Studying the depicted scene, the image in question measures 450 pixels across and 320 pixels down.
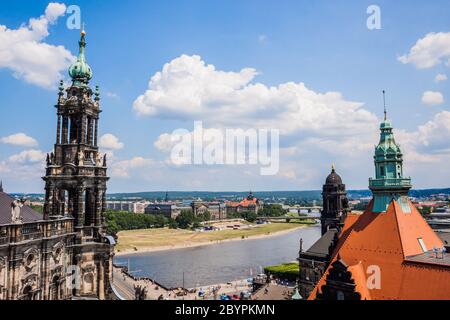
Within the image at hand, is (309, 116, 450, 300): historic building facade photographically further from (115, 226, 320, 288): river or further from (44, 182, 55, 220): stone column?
(115, 226, 320, 288): river

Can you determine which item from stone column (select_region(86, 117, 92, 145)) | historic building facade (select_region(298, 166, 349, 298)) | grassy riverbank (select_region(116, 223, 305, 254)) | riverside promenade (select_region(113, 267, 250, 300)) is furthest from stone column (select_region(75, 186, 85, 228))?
grassy riverbank (select_region(116, 223, 305, 254))

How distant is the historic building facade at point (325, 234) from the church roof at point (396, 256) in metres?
18.0

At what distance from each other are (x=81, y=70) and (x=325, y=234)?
39.2 m

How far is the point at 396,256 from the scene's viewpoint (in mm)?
27562

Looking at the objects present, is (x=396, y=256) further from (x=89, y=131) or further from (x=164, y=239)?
(x=164, y=239)

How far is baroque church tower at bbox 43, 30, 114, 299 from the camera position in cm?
3253

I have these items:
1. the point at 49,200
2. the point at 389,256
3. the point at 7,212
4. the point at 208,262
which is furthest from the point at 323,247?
the point at 208,262

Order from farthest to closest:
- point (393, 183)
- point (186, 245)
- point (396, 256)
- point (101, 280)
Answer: point (186, 245) < point (393, 183) < point (101, 280) < point (396, 256)

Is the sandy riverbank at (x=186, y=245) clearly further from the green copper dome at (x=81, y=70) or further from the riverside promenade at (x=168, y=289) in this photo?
the green copper dome at (x=81, y=70)

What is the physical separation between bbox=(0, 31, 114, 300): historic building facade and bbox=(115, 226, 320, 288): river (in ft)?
123
